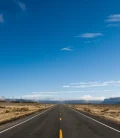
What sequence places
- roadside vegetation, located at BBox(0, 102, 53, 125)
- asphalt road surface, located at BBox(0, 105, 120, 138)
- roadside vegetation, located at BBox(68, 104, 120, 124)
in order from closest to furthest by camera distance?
asphalt road surface, located at BBox(0, 105, 120, 138) < roadside vegetation, located at BBox(0, 102, 53, 125) < roadside vegetation, located at BBox(68, 104, 120, 124)

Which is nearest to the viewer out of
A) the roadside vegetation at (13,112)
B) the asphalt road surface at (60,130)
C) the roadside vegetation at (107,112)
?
the asphalt road surface at (60,130)

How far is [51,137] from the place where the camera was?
44.0 ft

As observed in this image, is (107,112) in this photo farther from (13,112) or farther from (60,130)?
(60,130)

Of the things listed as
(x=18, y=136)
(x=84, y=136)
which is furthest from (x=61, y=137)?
(x=18, y=136)

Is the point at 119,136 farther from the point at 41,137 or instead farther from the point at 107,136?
the point at 41,137

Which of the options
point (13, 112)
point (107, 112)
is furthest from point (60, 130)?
point (107, 112)

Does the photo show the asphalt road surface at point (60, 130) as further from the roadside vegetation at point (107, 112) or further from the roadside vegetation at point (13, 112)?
the roadside vegetation at point (13, 112)

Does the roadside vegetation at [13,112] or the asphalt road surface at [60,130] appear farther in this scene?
the roadside vegetation at [13,112]

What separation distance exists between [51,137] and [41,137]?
556 mm

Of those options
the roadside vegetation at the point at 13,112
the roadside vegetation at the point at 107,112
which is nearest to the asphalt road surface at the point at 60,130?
the roadside vegetation at the point at 107,112

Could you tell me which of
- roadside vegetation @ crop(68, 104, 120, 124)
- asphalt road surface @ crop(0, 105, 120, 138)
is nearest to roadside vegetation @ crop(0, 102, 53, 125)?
asphalt road surface @ crop(0, 105, 120, 138)

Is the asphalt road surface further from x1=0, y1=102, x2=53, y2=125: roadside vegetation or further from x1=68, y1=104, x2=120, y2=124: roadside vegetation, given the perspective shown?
x1=0, y1=102, x2=53, y2=125: roadside vegetation

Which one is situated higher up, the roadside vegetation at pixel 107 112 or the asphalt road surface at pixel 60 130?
the roadside vegetation at pixel 107 112

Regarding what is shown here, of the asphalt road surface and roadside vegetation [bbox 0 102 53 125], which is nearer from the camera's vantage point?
the asphalt road surface
